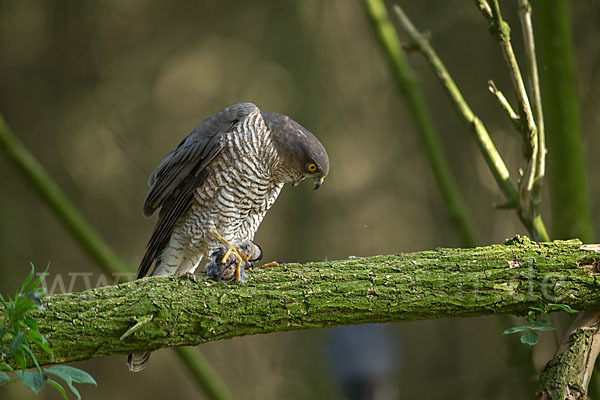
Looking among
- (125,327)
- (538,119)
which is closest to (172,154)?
(125,327)

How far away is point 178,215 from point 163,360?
2.86 m

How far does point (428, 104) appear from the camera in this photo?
521cm

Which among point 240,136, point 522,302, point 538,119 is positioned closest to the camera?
point 522,302

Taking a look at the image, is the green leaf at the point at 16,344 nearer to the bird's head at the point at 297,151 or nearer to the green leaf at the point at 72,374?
the green leaf at the point at 72,374

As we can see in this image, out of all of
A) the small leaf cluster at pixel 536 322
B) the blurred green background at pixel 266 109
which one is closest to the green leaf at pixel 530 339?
the small leaf cluster at pixel 536 322

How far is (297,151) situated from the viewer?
287 cm

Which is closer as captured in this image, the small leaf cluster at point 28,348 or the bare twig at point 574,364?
the small leaf cluster at point 28,348

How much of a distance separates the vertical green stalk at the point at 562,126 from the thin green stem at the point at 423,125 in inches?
18.3

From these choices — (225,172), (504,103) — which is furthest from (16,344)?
(504,103)

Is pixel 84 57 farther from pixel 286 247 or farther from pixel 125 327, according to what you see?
pixel 125 327

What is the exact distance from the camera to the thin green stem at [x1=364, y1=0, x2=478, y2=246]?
3.21 m

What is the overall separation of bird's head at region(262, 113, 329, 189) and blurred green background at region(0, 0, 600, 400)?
7.48ft

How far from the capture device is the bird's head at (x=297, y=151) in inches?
113

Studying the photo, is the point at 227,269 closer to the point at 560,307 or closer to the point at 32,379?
the point at 32,379
